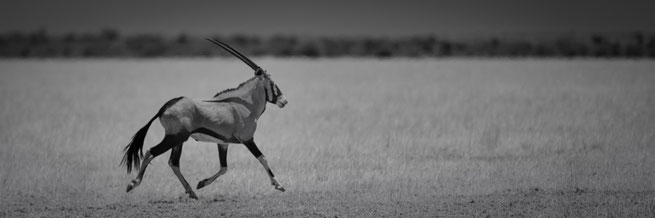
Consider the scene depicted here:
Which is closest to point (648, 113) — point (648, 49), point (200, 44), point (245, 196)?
point (245, 196)

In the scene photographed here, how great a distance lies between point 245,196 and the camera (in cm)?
1063

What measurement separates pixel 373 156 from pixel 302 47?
71017 mm

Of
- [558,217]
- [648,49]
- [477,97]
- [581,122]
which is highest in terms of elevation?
[648,49]

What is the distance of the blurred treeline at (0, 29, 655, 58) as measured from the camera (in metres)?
74.1

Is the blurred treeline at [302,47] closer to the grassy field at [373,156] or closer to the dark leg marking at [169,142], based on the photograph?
the grassy field at [373,156]

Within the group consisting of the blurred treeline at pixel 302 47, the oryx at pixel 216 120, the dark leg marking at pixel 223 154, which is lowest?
the dark leg marking at pixel 223 154

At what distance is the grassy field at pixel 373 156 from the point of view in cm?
992

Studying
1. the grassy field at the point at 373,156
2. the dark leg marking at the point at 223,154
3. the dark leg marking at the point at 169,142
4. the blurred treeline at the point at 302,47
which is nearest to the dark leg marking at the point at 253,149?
the dark leg marking at the point at 223,154

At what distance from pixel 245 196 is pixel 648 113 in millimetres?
12775

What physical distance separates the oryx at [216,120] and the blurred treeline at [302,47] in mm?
58769

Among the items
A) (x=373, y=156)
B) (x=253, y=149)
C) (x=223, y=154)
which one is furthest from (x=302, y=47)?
(x=253, y=149)

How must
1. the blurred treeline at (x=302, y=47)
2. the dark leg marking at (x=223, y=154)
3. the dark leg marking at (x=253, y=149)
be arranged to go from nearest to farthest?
the dark leg marking at (x=253, y=149)
the dark leg marking at (x=223, y=154)
the blurred treeline at (x=302, y=47)

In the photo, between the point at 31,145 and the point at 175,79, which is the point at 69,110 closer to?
the point at 31,145

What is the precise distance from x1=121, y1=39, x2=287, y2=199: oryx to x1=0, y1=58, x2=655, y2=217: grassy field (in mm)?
624
